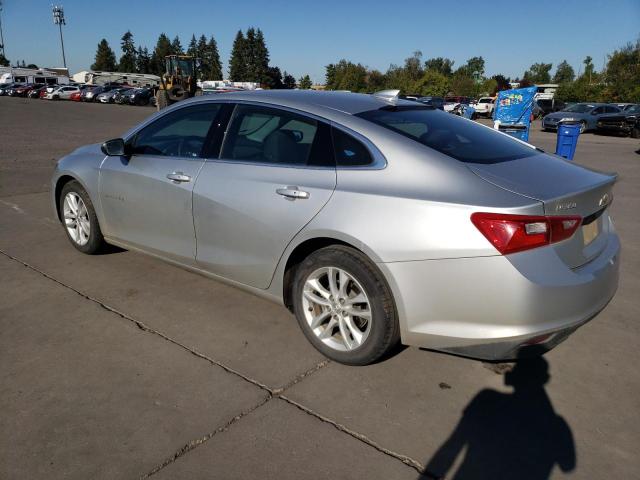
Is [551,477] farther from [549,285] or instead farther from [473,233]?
[473,233]

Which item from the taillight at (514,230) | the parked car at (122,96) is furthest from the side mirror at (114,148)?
the parked car at (122,96)

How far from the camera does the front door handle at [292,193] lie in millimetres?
2988

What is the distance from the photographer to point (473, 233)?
2.41 metres

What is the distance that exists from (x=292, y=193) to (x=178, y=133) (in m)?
1.50

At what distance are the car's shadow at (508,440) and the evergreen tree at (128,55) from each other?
467 feet

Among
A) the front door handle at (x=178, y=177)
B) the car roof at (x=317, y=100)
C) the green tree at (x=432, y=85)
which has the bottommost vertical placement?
the front door handle at (x=178, y=177)

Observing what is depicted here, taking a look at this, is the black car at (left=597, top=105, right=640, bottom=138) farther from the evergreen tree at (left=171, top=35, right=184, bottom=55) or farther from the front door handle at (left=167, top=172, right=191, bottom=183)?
the evergreen tree at (left=171, top=35, right=184, bottom=55)

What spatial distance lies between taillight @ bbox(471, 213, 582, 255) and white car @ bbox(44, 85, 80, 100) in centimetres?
5537

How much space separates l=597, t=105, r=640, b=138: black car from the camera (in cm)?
2270

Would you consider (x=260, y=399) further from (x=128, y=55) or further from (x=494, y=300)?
(x=128, y=55)

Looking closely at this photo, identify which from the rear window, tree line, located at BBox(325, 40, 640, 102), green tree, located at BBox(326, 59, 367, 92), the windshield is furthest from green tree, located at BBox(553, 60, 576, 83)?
the rear window

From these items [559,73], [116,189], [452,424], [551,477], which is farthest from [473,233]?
[559,73]

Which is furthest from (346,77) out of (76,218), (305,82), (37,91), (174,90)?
(76,218)

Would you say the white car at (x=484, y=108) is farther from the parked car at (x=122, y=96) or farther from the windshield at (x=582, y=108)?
the parked car at (x=122, y=96)
